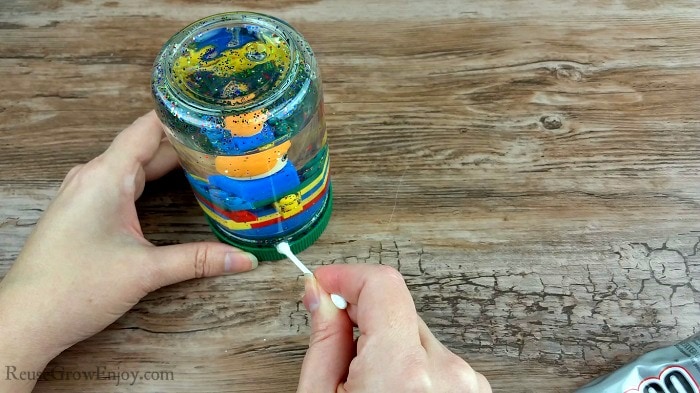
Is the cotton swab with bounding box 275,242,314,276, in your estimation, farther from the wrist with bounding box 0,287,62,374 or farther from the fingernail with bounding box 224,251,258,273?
the wrist with bounding box 0,287,62,374

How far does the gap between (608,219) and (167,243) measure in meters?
0.55

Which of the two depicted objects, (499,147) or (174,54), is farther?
(499,147)

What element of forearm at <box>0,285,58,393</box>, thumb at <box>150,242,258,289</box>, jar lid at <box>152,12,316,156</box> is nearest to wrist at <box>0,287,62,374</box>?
forearm at <box>0,285,58,393</box>

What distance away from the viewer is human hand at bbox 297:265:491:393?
504 millimetres

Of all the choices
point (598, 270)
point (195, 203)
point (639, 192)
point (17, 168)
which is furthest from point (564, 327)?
point (17, 168)

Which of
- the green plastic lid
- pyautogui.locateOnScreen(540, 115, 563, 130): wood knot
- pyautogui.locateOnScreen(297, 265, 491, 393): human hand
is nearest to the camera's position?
pyautogui.locateOnScreen(297, 265, 491, 393): human hand

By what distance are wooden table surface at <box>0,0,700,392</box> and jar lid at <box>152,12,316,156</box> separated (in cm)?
21

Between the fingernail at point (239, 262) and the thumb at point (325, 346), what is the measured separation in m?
0.14

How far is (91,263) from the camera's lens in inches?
25.6

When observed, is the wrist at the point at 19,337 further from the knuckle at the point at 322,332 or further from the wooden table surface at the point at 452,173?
the knuckle at the point at 322,332

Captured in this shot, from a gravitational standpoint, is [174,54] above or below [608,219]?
above

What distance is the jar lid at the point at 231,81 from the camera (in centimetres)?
58

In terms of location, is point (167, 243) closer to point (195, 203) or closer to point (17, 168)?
point (195, 203)

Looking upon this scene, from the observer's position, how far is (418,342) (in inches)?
20.6
